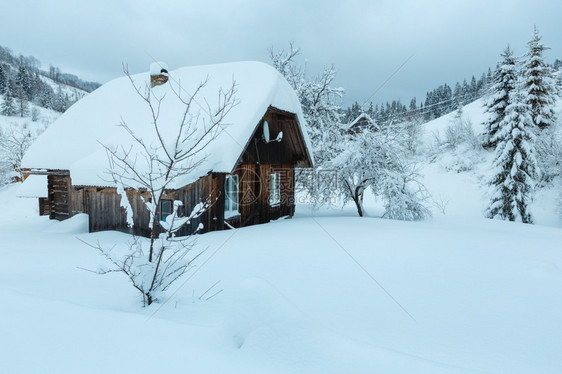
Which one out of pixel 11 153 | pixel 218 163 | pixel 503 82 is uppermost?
pixel 503 82

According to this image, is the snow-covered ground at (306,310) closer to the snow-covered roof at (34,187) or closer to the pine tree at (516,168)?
the snow-covered roof at (34,187)

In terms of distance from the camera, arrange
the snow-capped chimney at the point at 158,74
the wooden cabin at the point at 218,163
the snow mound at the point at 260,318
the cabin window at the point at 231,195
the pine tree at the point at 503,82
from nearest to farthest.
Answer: the snow mound at the point at 260,318, the wooden cabin at the point at 218,163, the cabin window at the point at 231,195, the snow-capped chimney at the point at 158,74, the pine tree at the point at 503,82

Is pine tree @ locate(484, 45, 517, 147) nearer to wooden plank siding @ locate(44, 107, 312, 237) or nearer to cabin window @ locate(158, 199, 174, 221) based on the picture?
wooden plank siding @ locate(44, 107, 312, 237)

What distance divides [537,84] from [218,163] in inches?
1291

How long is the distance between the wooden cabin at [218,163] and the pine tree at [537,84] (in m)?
26.0

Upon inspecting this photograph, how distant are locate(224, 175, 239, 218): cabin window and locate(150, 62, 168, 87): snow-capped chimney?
240 inches

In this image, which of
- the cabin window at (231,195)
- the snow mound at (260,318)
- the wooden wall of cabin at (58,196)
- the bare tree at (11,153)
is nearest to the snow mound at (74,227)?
the wooden wall of cabin at (58,196)

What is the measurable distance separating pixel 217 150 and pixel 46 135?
9.86 m

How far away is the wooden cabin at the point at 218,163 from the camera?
9.16 m

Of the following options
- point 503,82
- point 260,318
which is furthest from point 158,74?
point 503,82

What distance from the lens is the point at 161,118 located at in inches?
420

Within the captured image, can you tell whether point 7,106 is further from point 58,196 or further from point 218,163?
point 218,163

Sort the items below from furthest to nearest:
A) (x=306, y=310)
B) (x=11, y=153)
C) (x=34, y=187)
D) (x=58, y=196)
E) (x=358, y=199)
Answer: (x=11, y=153)
(x=358, y=199)
(x=34, y=187)
(x=58, y=196)
(x=306, y=310)

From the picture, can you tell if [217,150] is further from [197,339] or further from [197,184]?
[197,339]
